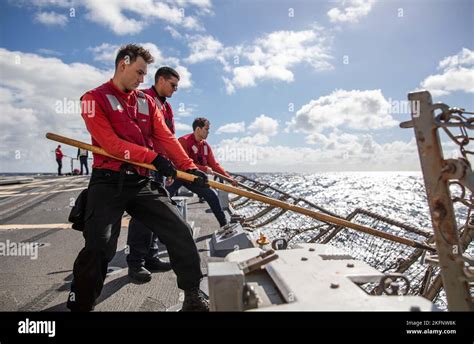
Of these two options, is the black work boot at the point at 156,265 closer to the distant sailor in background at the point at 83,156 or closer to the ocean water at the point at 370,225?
the ocean water at the point at 370,225

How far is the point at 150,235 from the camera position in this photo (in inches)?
160

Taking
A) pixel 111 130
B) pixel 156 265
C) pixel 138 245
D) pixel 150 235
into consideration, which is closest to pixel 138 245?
pixel 138 245

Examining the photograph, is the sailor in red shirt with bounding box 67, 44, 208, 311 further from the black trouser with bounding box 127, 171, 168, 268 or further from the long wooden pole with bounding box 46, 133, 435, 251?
the black trouser with bounding box 127, 171, 168, 268

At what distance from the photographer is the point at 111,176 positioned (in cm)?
282

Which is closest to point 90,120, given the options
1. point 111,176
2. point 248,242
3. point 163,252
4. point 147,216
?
point 111,176

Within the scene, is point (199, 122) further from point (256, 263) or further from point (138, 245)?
point (256, 263)

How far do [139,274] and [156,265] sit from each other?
0.45m

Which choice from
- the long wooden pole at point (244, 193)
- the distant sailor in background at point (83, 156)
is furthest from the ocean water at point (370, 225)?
the distant sailor in background at point (83, 156)

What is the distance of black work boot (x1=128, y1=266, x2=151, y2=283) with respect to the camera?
3799 mm

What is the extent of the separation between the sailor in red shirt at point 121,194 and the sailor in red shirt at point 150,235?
1057 mm

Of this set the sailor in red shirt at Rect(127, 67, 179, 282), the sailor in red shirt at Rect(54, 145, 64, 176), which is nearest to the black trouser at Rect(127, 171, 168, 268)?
the sailor in red shirt at Rect(127, 67, 179, 282)

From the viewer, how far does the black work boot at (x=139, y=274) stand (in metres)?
3.80

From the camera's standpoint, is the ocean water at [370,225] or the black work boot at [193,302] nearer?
the black work boot at [193,302]

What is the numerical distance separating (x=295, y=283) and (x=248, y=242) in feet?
8.71
